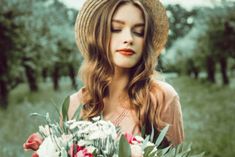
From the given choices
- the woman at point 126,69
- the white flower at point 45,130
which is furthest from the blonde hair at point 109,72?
the white flower at point 45,130

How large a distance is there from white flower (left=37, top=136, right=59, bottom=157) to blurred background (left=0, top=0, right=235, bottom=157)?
8.57 feet

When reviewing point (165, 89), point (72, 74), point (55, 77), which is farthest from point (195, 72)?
point (165, 89)

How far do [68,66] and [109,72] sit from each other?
264 cm

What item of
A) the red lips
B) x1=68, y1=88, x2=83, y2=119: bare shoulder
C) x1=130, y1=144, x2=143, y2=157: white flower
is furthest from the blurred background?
x1=130, y1=144, x2=143, y2=157: white flower

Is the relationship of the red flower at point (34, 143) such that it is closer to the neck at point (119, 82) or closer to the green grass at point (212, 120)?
the neck at point (119, 82)

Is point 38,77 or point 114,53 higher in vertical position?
point 114,53

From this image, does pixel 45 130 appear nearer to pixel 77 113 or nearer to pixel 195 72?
pixel 77 113

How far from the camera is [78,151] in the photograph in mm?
1150

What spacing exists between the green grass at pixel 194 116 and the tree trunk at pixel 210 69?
6cm

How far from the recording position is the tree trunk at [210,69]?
165 inches

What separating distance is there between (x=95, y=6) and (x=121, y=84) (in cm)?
21

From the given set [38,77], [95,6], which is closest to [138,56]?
[95,6]

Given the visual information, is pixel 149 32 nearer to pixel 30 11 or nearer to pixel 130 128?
pixel 130 128

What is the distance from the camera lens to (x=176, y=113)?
55.4 inches
